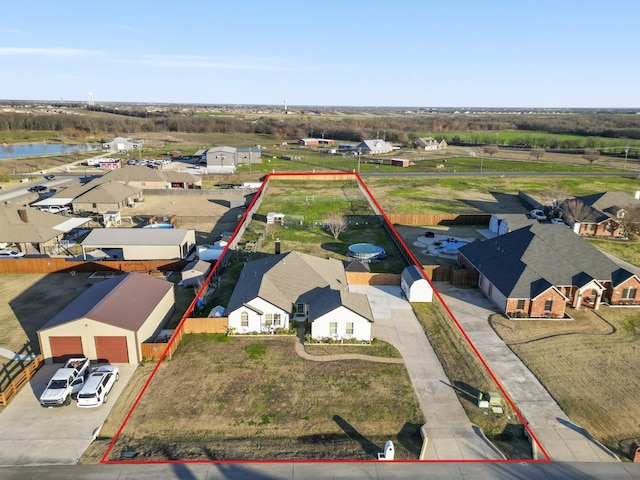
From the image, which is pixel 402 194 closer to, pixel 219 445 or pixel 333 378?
pixel 333 378

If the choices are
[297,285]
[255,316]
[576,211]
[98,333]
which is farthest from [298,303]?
[576,211]

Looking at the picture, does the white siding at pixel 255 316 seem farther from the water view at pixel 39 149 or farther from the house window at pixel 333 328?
the water view at pixel 39 149

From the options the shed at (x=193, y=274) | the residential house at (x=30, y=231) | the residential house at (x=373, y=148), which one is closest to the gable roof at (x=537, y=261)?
the shed at (x=193, y=274)

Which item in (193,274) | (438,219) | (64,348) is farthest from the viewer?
(438,219)

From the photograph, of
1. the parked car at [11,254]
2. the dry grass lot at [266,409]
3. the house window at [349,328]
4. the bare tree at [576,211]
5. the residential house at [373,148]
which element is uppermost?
the residential house at [373,148]

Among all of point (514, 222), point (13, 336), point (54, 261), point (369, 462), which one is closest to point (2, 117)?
point (54, 261)

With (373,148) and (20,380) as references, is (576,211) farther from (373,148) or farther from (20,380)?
(373,148)

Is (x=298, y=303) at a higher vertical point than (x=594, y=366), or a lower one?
higher
